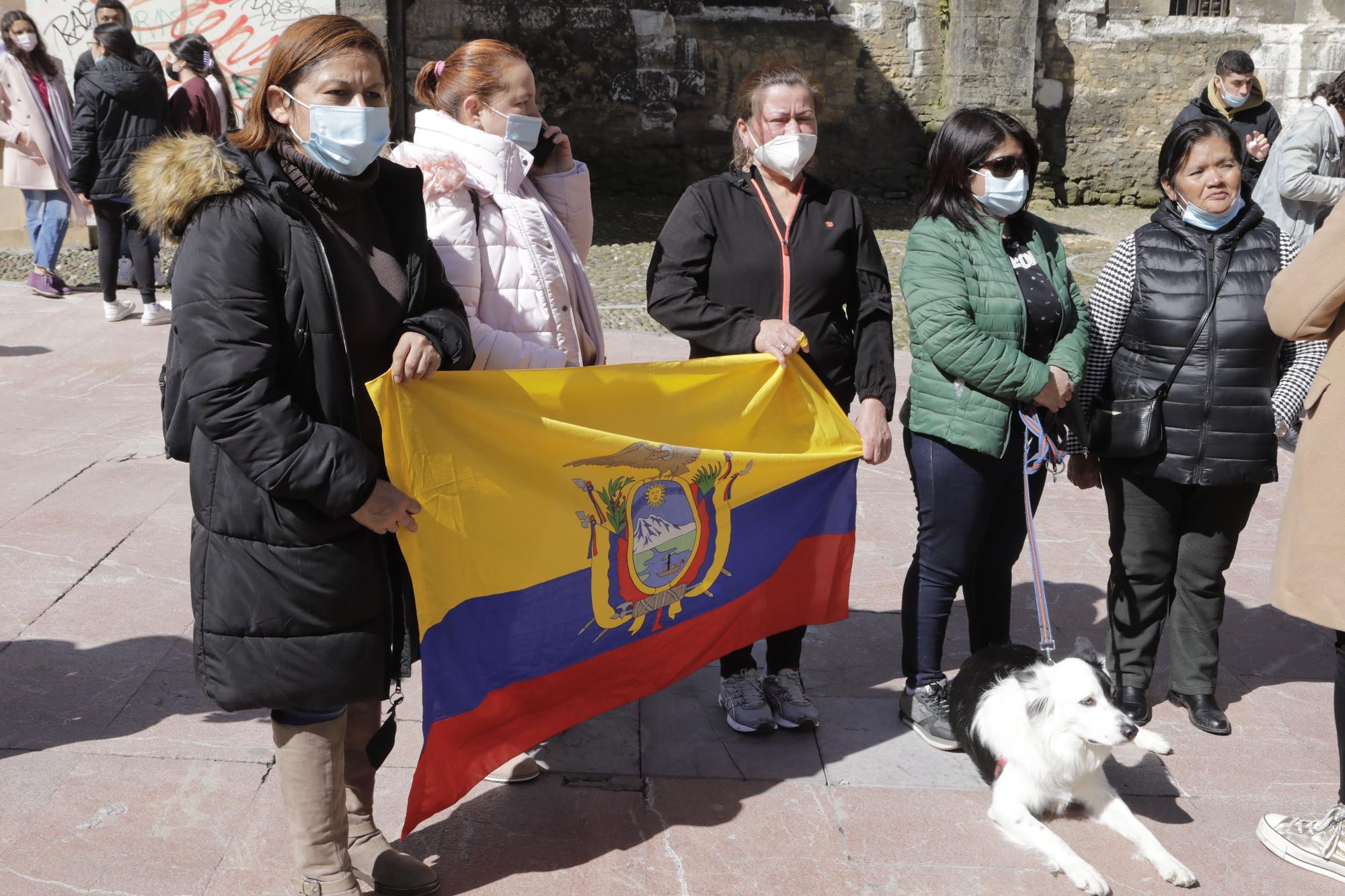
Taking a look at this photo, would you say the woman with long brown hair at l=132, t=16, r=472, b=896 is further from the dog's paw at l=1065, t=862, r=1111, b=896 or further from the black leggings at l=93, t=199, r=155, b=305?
the black leggings at l=93, t=199, r=155, b=305

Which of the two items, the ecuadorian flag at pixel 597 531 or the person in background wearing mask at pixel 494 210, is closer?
the ecuadorian flag at pixel 597 531

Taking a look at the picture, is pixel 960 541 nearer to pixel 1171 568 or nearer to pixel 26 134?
pixel 1171 568

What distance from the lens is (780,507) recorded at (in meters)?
3.67

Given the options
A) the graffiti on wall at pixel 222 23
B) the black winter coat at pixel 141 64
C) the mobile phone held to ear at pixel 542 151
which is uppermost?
the graffiti on wall at pixel 222 23

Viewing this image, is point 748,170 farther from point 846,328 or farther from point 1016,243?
point 1016,243

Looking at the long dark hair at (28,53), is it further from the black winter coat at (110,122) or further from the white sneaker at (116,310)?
the white sneaker at (116,310)

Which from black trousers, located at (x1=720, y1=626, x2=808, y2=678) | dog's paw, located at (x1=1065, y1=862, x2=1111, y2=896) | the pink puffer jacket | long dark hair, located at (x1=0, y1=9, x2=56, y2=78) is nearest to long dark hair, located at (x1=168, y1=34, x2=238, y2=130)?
long dark hair, located at (x1=0, y1=9, x2=56, y2=78)

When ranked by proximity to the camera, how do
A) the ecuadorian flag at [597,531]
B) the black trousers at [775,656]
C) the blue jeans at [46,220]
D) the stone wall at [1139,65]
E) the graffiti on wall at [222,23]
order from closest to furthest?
1. the ecuadorian flag at [597,531]
2. the black trousers at [775,656]
3. the blue jeans at [46,220]
4. the graffiti on wall at [222,23]
5. the stone wall at [1139,65]

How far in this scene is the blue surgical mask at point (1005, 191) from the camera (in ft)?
11.7

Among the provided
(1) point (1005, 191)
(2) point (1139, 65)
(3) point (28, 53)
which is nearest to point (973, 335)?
(1) point (1005, 191)

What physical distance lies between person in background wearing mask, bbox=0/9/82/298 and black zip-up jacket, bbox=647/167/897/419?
739cm

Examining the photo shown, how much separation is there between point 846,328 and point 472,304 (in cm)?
121

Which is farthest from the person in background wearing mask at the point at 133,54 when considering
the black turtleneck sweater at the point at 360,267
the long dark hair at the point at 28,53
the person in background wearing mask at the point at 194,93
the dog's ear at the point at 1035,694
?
the dog's ear at the point at 1035,694

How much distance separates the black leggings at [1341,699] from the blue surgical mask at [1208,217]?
1.28 m
